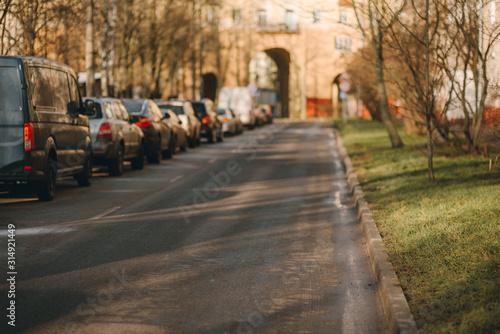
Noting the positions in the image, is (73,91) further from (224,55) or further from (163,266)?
(224,55)

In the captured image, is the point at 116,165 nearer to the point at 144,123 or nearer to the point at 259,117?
the point at 144,123

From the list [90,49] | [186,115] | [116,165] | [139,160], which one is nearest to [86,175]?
[116,165]

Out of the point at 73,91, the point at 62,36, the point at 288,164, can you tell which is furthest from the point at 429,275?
the point at 62,36

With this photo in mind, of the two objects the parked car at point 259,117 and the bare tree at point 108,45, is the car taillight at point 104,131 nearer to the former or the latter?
the bare tree at point 108,45

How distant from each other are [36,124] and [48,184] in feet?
3.83

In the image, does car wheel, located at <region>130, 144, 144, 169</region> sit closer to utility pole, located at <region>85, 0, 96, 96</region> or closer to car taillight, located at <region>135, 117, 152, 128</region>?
car taillight, located at <region>135, 117, 152, 128</region>

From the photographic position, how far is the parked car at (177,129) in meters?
25.3

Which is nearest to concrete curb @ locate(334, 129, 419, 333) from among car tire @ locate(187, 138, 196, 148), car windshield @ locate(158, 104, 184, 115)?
car windshield @ locate(158, 104, 184, 115)

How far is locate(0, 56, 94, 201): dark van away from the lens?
11.8m

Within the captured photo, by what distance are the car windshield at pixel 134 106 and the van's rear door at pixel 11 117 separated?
9.99m

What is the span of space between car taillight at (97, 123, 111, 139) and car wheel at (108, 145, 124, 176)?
0.73 m

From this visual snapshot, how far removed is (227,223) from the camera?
1069 cm

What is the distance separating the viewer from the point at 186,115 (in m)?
28.8

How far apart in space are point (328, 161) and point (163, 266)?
15193 mm
